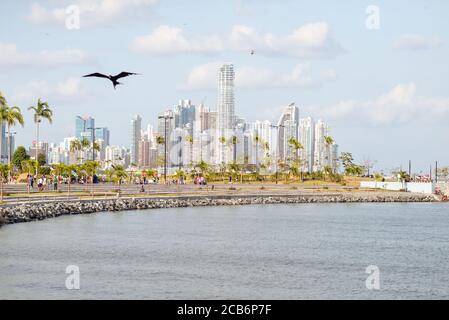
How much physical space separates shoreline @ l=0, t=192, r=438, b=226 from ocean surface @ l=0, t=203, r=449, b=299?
2.09 meters

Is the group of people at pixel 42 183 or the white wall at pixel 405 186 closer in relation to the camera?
the group of people at pixel 42 183

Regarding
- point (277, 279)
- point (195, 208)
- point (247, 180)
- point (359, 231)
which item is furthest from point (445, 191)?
point (277, 279)

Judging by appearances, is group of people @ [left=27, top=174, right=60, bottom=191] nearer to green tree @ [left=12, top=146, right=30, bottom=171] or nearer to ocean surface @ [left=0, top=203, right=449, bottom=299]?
ocean surface @ [left=0, top=203, right=449, bottom=299]

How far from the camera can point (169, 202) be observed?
92.0 metres

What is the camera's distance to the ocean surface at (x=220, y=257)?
36.0m

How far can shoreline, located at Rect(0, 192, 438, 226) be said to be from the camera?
67.8m

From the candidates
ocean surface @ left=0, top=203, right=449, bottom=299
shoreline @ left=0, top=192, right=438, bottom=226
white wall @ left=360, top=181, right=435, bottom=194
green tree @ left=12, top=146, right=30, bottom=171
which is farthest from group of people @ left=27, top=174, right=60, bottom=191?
white wall @ left=360, top=181, right=435, bottom=194

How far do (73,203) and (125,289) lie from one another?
43.4m

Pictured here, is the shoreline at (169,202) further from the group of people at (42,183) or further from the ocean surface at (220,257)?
the group of people at (42,183)

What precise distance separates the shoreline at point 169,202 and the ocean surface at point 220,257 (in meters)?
2.09

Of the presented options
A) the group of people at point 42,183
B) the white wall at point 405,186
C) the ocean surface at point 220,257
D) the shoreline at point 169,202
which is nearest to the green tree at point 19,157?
the group of people at point 42,183

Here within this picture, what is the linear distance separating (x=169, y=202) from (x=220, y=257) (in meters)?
44.4

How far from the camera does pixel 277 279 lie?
3947 centimetres
